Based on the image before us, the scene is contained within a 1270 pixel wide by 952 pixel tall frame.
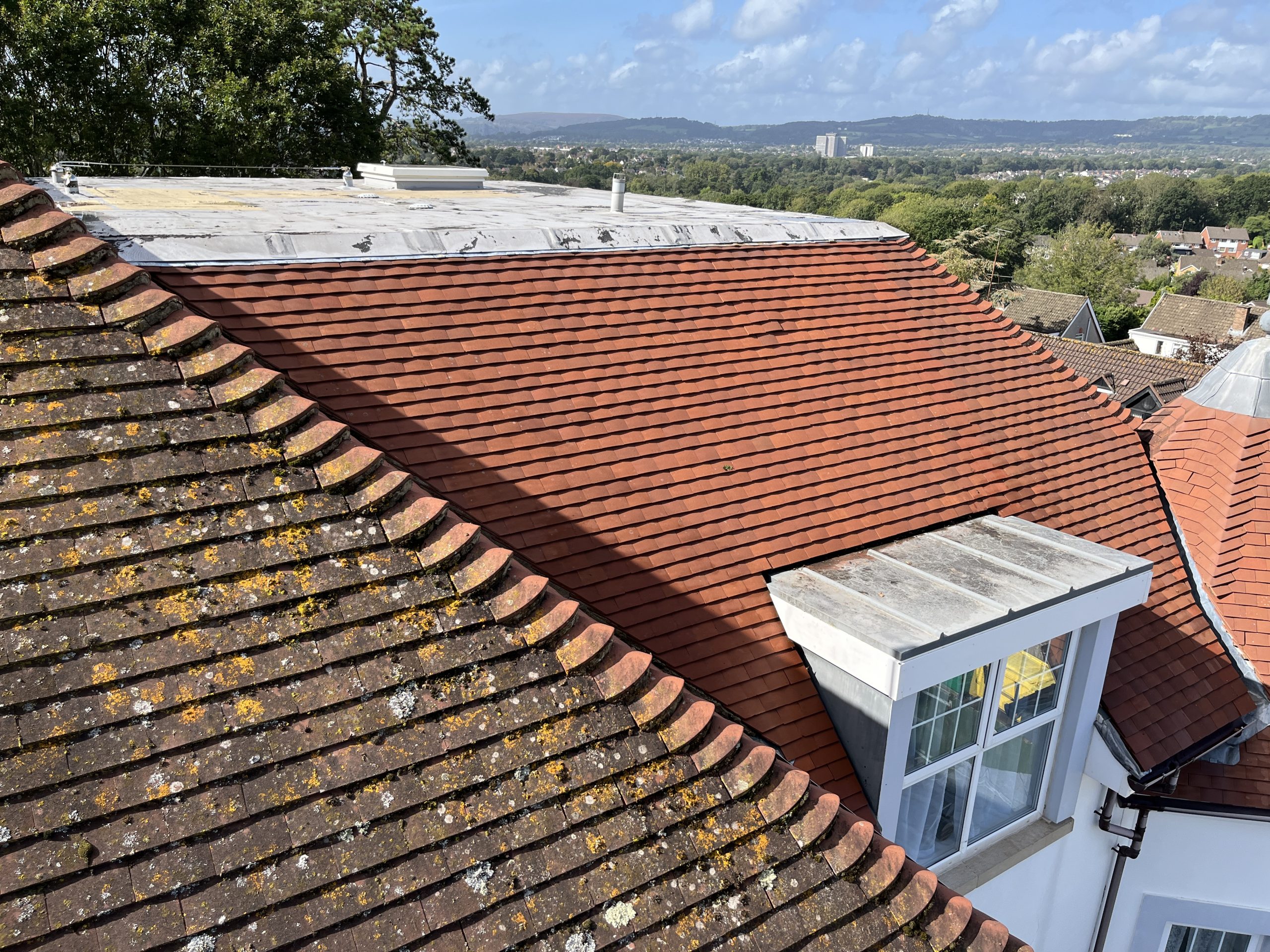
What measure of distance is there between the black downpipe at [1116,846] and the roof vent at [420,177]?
10.3 meters

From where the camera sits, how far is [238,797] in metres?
2.62

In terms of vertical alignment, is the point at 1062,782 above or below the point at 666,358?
below

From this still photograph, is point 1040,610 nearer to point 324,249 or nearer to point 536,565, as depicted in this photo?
point 536,565

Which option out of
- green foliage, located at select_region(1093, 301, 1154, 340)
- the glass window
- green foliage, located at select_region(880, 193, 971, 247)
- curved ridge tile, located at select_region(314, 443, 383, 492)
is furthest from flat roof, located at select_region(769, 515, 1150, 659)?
green foliage, located at select_region(880, 193, 971, 247)

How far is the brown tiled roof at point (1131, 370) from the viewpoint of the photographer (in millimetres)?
26641

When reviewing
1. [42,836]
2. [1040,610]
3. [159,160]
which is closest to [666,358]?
[1040,610]

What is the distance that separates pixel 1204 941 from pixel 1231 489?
3992mm

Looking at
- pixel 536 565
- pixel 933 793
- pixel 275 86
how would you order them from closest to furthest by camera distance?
pixel 536 565
pixel 933 793
pixel 275 86

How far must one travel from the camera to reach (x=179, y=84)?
22.7 metres

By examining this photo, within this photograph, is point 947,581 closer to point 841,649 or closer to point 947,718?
point 947,718

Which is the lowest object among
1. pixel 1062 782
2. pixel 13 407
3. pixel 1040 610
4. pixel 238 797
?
pixel 1062 782

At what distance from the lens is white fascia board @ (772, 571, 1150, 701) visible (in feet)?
15.5

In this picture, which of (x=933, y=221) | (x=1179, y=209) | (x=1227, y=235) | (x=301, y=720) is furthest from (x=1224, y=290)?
(x=1179, y=209)

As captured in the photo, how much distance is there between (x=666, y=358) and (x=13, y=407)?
4.23 m
